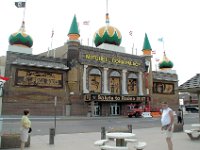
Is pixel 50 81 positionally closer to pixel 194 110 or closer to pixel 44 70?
pixel 44 70

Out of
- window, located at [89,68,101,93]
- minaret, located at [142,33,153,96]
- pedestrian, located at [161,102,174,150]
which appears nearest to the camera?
pedestrian, located at [161,102,174,150]

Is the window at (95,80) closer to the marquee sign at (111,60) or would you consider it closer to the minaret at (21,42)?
the marquee sign at (111,60)

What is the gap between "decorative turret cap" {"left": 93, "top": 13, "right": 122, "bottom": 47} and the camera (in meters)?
46.6

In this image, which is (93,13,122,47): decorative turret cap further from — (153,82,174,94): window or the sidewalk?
the sidewalk

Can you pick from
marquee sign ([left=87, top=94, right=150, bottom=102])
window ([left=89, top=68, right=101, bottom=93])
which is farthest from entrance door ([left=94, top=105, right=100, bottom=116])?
window ([left=89, top=68, right=101, bottom=93])

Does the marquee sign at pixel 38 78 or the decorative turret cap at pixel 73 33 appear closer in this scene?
the marquee sign at pixel 38 78

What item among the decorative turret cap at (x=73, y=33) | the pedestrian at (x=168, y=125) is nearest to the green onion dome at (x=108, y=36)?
the decorative turret cap at (x=73, y=33)

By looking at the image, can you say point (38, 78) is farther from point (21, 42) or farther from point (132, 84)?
point (132, 84)

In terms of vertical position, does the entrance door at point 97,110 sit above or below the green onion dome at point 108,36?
below

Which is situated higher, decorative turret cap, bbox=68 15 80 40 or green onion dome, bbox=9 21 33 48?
decorative turret cap, bbox=68 15 80 40

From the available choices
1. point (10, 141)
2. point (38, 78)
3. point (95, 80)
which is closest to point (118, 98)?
point (95, 80)

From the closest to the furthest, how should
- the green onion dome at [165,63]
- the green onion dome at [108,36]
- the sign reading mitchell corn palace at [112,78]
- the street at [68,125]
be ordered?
the street at [68,125], the sign reading mitchell corn palace at [112,78], the green onion dome at [108,36], the green onion dome at [165,63]

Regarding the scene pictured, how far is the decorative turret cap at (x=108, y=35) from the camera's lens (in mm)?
46609

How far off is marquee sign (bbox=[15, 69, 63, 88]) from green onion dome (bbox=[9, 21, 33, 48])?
5749 millimetres
